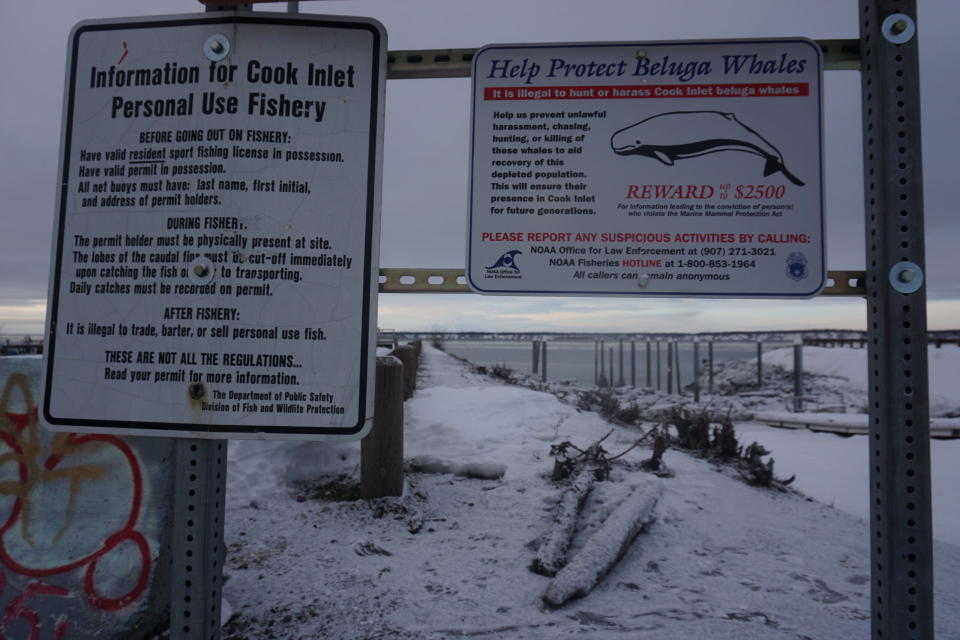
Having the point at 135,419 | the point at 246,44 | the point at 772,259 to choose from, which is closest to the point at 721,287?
the point at 772,259

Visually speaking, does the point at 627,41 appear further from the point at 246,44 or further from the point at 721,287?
the point at 246,44

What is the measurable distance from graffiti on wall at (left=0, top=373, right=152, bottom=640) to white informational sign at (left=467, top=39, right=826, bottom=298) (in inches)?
81.3

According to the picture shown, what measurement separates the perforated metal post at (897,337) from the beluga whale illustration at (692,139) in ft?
0.87

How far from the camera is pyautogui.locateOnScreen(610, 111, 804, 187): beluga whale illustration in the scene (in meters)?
1.75

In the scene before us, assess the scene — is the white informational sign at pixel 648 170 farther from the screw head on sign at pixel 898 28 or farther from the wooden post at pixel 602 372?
the wooden post at pixel 602 372

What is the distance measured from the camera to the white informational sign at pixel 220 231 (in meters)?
1.61

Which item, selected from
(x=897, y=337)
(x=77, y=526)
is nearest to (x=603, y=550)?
(x=897, y=337)

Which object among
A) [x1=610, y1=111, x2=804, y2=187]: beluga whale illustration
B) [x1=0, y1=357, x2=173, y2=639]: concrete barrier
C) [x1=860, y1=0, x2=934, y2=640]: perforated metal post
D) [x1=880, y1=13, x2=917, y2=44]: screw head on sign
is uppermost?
[x1=880, y1=13, x2=917, y2=44]: screw head on sign

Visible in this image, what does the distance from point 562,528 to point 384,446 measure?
5.10 ft

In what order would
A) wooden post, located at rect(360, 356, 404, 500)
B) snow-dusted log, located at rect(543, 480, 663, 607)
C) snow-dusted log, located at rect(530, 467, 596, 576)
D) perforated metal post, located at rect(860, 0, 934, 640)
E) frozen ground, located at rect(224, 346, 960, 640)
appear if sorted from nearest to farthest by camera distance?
perforated metal post, located at rect(860, 0, 934, 640) < frozen ground, located at rect(224, 346, 960, 640) < snow-dusted log, located at rect(543, 480, 663, 607) < snow-dusted log, located at rect(530, 467, 596, 576) < wooden post, located at rect(360, 356, 404, 500)

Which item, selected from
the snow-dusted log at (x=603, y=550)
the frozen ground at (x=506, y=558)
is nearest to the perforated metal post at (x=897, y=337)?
the frozen ground at (x=506, y=558)

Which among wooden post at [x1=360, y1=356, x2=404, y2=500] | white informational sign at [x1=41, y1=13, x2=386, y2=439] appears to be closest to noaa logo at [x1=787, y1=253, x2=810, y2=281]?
white informational sign at [x1=41, y1=13, x2=386, y2=439]

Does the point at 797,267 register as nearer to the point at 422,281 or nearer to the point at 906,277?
the point at 906,277

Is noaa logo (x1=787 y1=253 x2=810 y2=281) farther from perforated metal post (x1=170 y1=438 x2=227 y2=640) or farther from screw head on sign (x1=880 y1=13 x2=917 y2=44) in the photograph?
perforated metal post (x1=170 y1=438 x2=227 y2=640)
